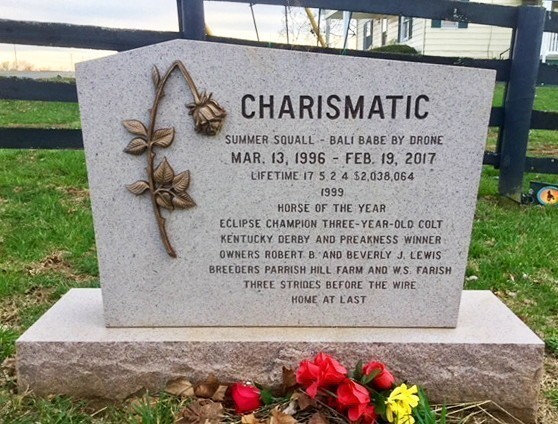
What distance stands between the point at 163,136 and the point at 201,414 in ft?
3.80

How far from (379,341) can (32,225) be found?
126 inches

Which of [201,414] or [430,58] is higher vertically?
[430,58]

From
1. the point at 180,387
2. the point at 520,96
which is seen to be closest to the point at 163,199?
the point at 180,387

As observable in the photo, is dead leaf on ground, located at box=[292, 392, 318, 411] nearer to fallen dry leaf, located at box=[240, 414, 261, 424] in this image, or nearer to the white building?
Answer: fallen dry leaf, located at box=[240, 414, 261, 424]

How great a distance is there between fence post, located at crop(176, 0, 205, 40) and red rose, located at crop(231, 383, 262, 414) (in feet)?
10.7

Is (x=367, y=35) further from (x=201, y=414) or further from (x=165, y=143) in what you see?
(x=201, y=414)

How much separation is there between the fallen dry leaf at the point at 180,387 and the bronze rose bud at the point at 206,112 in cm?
A: 111

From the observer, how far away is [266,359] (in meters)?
2.42

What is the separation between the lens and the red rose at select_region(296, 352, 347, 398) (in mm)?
2148

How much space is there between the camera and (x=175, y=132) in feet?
7.60

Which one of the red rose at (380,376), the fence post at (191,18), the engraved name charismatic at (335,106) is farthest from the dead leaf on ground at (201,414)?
the fence post at (191,18)

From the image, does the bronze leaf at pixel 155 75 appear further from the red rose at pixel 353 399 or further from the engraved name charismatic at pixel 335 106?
the red rose at pixel 353 399

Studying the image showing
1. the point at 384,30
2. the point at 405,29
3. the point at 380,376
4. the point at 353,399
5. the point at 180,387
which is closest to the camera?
the point at 353,399

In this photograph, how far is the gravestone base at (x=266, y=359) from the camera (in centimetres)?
238
